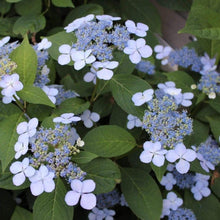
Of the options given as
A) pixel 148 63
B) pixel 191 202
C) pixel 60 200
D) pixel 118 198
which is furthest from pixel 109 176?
pixel 148 63

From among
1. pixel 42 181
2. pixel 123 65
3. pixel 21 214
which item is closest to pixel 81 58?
pixel 123 65

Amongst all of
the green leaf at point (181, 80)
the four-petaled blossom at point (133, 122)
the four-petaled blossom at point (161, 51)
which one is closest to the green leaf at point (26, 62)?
the four-petaled blossom at point (133, 122)

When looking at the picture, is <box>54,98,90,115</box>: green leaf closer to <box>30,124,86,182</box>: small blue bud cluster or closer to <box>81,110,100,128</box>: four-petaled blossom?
<box>81,110,100,128</box>: four-petaled blossom

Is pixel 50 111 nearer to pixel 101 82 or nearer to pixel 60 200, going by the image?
pixel 101 82

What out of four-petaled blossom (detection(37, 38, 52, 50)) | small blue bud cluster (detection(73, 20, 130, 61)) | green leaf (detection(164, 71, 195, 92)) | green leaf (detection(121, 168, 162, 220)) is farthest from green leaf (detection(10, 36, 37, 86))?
green leaf (detection(164, 71, 195, 92))

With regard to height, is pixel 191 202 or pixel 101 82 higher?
pixel 101 82

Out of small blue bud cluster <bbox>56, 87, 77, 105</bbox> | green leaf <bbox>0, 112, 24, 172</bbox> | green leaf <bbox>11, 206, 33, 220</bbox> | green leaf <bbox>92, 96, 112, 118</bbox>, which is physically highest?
green leaf <bbox>0, 112, 24, 172</bbox>
